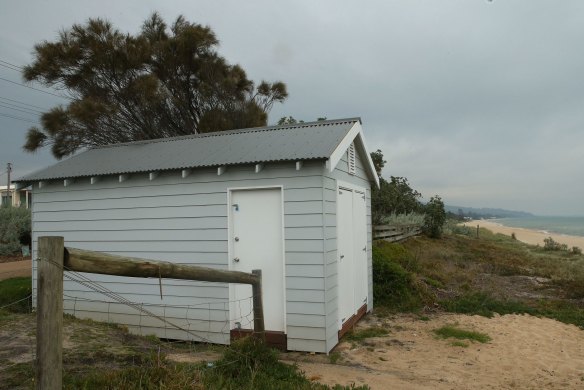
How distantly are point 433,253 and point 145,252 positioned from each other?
11.5m

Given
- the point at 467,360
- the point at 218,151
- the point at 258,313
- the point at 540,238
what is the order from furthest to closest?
the point at 540,238 < the point at 218,151 < the point at 467,360 < the point at 258,313

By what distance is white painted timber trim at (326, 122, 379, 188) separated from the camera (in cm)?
612

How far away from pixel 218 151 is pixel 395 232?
411 inches

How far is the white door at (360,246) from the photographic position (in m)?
8.02

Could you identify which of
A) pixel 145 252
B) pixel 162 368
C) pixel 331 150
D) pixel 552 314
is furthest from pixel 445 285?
pixel 162 368

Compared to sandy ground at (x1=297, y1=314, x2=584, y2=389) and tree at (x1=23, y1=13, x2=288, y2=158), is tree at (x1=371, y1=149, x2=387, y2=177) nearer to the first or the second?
tree at (x1=23, y1=13, x2=288, y2=158)

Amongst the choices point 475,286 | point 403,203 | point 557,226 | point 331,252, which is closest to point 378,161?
point 403,203

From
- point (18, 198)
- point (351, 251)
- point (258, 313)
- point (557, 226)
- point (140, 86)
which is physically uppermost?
point (140, 86)

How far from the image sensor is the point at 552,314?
8352 millimetres

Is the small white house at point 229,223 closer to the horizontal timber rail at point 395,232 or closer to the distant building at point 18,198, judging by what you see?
the distant building at point 18,198

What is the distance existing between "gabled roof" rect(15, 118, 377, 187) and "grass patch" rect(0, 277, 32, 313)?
2527 mm

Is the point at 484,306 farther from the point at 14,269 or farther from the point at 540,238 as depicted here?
the point at 540,238

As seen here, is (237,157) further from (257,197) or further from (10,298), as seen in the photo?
(10,298)

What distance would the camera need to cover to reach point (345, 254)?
286 inches
